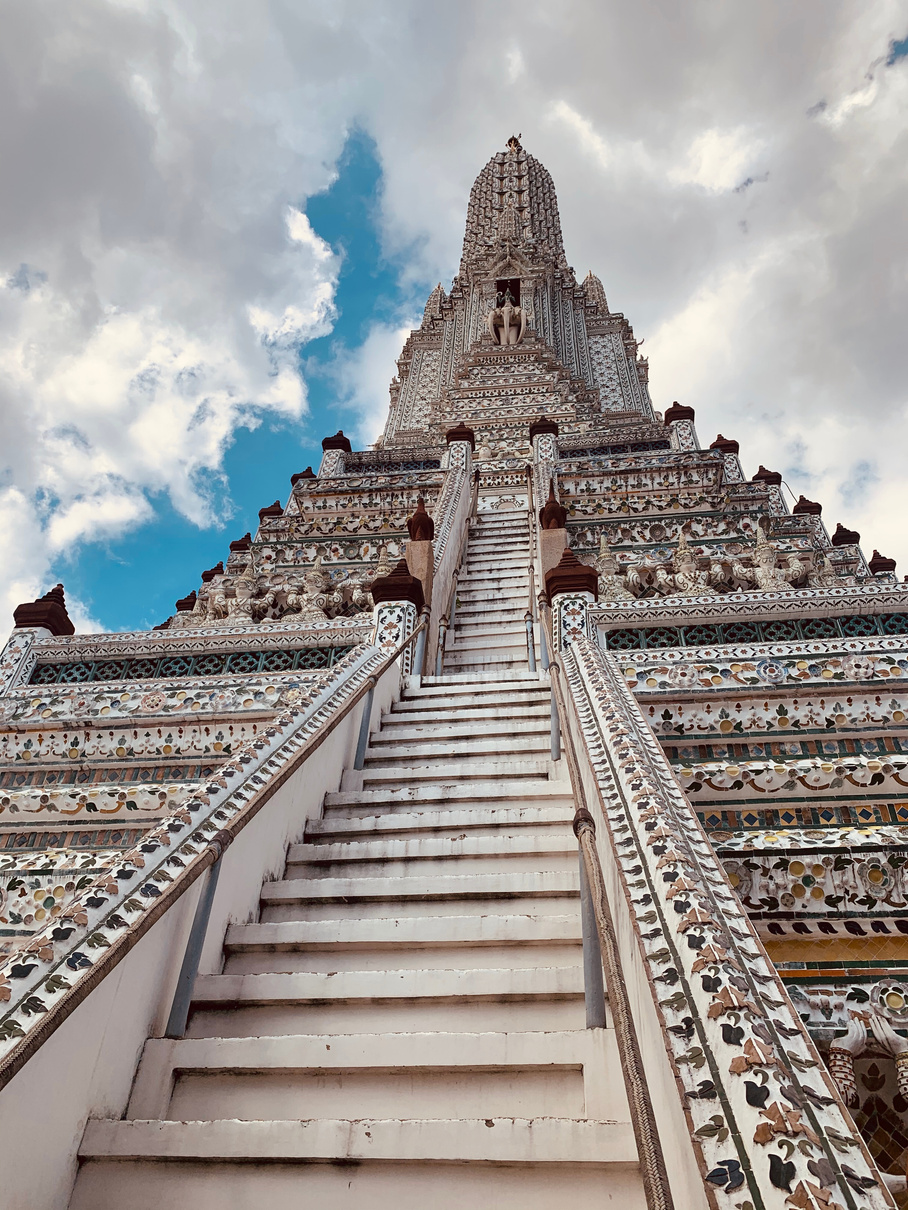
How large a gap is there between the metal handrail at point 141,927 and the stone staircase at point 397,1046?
1.71 feet

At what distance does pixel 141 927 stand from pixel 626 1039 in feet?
4.62

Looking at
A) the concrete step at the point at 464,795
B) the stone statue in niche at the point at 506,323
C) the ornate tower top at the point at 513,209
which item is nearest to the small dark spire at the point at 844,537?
the concrete step at the point at 464,795

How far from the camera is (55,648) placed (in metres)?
6.72

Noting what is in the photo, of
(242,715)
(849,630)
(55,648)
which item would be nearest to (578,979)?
(242,715)

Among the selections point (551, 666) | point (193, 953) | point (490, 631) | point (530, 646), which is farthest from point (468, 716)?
point (193, 953)

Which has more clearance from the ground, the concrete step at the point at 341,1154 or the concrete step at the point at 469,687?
the concrete step at the point at 469,687

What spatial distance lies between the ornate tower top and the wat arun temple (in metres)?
24.8

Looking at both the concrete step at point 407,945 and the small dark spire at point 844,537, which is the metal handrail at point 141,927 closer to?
the concrete step at point 407,945

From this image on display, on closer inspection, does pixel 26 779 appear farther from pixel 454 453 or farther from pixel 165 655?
pixel 454 453

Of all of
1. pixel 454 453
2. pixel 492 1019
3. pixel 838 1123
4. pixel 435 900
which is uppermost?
pixel 454 453

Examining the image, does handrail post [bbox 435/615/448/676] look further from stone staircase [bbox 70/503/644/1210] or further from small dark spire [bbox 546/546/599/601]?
stone staircase [bbox 70/503/644/1210]

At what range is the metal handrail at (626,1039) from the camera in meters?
1.55

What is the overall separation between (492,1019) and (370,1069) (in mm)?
472

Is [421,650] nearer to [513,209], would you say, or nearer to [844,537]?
[844,537]
